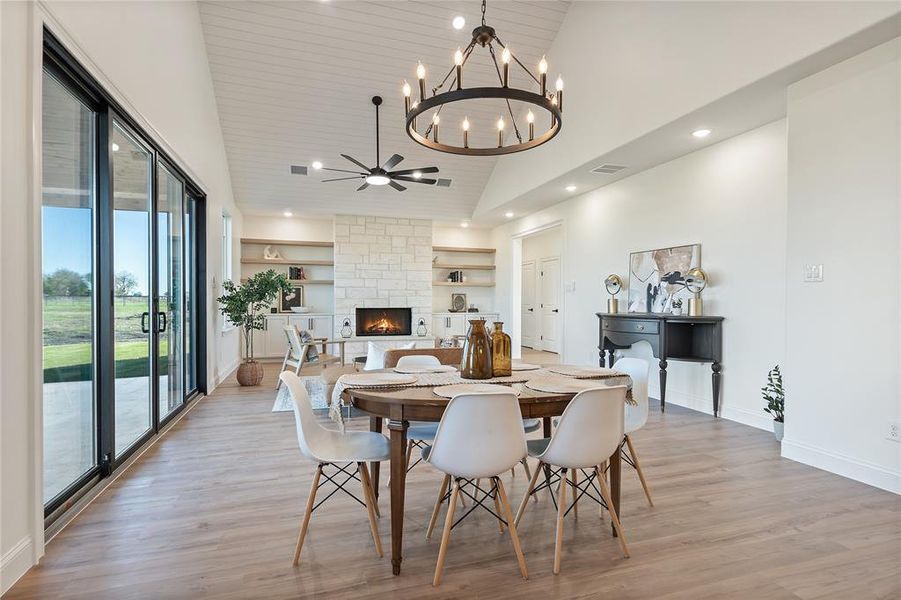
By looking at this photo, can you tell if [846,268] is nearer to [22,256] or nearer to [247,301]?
[22,256]

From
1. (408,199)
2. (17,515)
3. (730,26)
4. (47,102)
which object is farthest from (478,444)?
(408,199)

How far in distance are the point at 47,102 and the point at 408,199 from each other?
610 cm

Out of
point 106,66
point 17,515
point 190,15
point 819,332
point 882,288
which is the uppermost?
point 190,15

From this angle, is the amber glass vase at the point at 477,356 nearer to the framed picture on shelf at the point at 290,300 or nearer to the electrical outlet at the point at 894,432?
the electrical outlet at the point at 894,432

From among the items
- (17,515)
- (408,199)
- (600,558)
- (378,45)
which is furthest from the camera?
(408,199)

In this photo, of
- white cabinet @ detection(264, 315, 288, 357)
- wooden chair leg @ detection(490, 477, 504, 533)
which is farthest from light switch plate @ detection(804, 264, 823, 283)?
white cabinet @ detection(264, 315, 288, 357)

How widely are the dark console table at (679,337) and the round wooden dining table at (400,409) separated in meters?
3.09

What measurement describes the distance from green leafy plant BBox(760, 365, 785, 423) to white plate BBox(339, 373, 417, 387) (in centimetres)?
308

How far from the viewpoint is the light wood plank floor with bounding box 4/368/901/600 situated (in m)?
1.84

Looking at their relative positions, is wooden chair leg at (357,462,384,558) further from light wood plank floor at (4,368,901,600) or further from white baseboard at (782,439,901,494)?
white baseboard at (782,439,901,494)

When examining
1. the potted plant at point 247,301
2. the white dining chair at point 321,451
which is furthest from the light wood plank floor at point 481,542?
the potted plant at point 247,301

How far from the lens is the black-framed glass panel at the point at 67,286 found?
228 cm

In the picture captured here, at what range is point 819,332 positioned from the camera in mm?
3193

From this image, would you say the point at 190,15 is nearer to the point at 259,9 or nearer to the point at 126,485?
the point at 259,9
